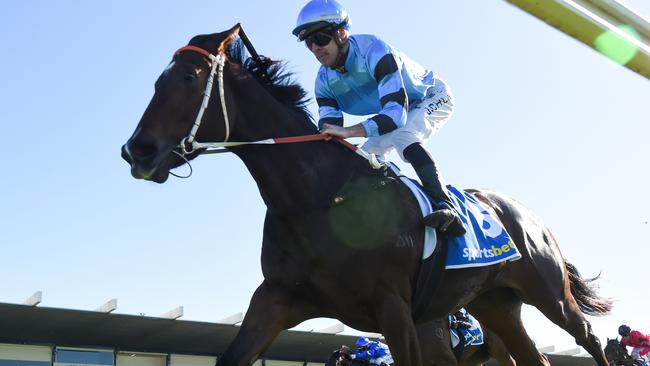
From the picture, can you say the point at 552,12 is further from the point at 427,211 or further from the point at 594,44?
the point at 427,211

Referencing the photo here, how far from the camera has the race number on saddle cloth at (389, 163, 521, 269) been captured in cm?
585

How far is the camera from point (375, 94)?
6.23 metres

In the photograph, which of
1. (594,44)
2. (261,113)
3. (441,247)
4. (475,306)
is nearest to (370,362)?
(475,306)

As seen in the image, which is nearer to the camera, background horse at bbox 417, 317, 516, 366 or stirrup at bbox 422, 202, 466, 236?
stirrup at bbox 422, 202, 466, 236

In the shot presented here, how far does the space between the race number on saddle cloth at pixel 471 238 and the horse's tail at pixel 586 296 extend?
6.00 ft

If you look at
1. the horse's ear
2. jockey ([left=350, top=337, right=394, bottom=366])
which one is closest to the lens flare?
the horse's ear

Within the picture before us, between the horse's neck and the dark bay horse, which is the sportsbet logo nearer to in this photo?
the dark bay horse

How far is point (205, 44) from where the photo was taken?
18.7 ft

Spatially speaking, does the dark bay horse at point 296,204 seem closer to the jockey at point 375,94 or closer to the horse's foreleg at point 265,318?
the horse's foreleg at point 265,318

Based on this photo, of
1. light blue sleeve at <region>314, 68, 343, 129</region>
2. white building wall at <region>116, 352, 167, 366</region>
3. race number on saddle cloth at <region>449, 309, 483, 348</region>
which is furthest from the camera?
white building wall at <region>116, 352, 167, 366</region>

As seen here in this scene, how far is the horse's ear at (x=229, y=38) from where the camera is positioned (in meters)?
5.75

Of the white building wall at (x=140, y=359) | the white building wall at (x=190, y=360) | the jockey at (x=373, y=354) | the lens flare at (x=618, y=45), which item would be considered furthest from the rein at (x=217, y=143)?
the white building wall at (x=190, y=360)

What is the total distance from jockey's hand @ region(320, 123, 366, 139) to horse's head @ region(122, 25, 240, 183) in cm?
63

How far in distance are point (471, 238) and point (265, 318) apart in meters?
1.57
